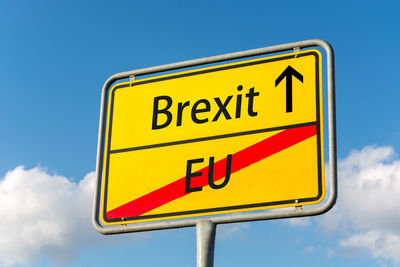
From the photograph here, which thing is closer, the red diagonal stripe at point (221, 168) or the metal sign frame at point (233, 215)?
the metal sign frame at point (233, 215)

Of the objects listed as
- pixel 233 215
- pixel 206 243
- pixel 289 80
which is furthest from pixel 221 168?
pixel 289 80

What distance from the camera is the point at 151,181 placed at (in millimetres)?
3959

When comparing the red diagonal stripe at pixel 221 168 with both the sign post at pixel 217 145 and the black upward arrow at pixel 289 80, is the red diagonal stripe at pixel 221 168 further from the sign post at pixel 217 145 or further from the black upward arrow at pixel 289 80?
the black upward arrow at pixel 289 80

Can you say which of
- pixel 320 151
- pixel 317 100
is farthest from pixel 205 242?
pixel 317 100

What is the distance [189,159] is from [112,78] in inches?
43.3

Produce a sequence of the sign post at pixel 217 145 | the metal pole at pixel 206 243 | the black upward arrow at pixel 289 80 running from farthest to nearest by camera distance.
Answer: the black upward arrow at pixel 289 80 → the sign post at pixel 217 145 → the metal pole at pixel 206 243

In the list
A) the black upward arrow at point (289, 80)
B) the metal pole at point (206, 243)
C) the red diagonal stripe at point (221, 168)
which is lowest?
the metal pole at point (206, 243)

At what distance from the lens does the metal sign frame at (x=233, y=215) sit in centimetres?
342

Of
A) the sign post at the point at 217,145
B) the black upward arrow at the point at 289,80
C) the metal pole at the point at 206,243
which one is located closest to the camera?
the metal pole at the point at 206,243

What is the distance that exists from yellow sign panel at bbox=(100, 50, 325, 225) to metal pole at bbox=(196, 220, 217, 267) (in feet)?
0.59

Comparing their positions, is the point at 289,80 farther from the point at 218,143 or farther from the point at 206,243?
the point at 206,243

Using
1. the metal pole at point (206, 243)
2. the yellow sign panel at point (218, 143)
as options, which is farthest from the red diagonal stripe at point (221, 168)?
the metal pole at point (206, 243)

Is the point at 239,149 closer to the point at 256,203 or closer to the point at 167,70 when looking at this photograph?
the point at 256,203

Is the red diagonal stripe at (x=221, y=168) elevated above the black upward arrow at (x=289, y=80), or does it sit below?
below
